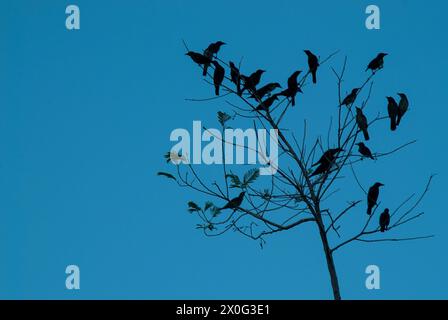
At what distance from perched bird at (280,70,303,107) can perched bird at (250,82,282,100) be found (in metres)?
0.04

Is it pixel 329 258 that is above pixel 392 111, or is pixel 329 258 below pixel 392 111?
below

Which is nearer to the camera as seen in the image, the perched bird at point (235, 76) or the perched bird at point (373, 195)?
the perched bird at point (235, 76)

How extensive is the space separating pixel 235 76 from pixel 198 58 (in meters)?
0.14

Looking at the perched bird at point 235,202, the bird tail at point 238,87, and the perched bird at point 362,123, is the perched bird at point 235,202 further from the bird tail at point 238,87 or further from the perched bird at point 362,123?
the perched bird at point 362,123

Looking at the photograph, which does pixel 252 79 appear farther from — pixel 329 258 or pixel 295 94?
pixel 329 258

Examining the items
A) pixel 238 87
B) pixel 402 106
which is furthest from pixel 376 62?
pixel 238 87

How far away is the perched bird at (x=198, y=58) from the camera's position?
8.66 ft

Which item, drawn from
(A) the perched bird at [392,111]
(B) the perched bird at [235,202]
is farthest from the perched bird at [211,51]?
(A) the perched bird at [392,111]

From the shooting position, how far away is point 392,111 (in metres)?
2.64
